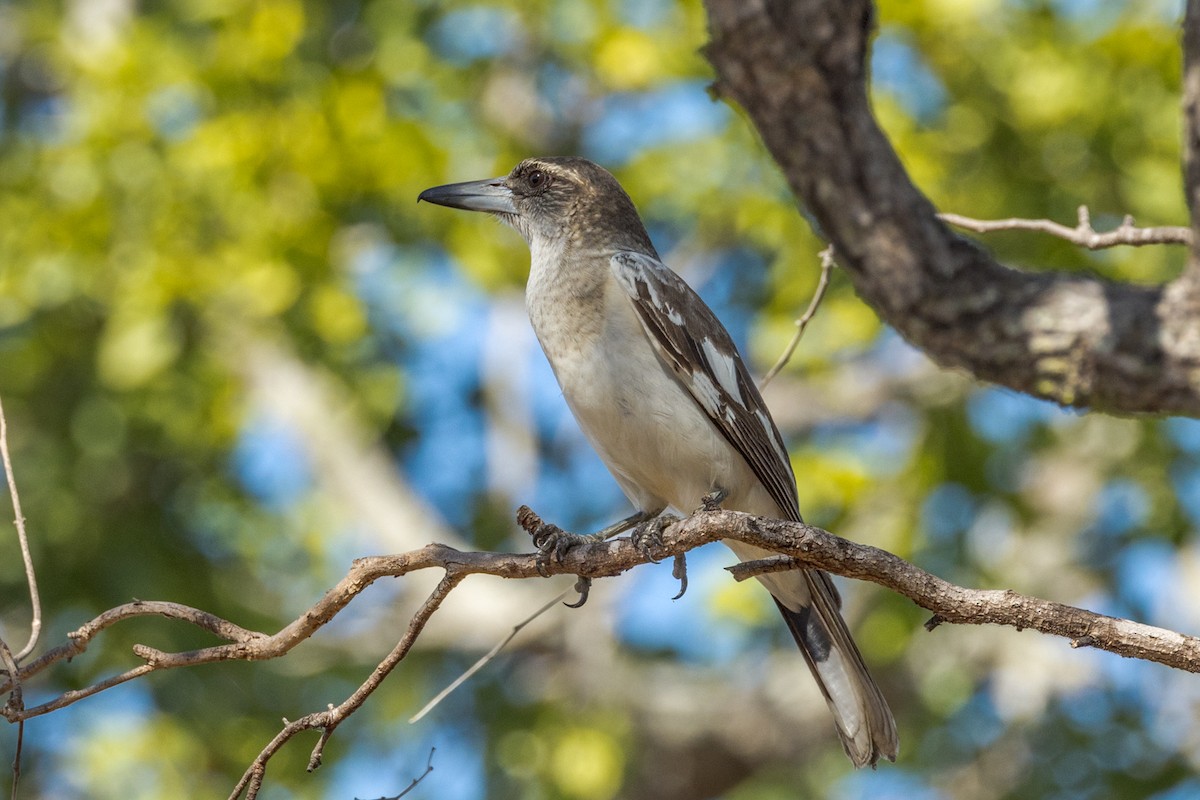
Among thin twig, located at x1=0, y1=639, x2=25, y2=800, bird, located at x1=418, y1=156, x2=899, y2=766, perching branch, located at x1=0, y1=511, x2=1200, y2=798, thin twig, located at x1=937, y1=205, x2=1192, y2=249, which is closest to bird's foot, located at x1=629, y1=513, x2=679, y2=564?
perching branch, located at x1=0, y1=511, x2=1200, y2=798

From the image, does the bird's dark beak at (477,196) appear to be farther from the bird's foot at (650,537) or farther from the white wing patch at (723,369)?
the bird's foot at (650,537)

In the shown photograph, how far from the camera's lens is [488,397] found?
32.1ft

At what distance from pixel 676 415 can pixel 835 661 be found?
1039mm

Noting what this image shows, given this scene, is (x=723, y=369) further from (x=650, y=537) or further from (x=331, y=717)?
(x=331, y=717)

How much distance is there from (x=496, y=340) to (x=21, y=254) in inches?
139

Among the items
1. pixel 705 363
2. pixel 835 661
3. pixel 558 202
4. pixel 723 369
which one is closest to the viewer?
pixel 835 661

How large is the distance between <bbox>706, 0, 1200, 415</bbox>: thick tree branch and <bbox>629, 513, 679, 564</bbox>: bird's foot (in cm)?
127

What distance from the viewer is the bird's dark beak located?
5.78m

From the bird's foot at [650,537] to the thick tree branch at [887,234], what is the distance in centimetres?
127

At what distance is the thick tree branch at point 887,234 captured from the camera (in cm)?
241

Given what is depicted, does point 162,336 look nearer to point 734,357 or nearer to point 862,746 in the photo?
point 734,357

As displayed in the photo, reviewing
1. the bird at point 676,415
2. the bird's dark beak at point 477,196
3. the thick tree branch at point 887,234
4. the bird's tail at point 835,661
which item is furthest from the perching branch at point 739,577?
the bird's dark beak at point 477,196

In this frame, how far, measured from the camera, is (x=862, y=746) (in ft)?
14.5

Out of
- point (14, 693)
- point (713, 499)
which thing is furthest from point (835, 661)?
point (14, 693)
